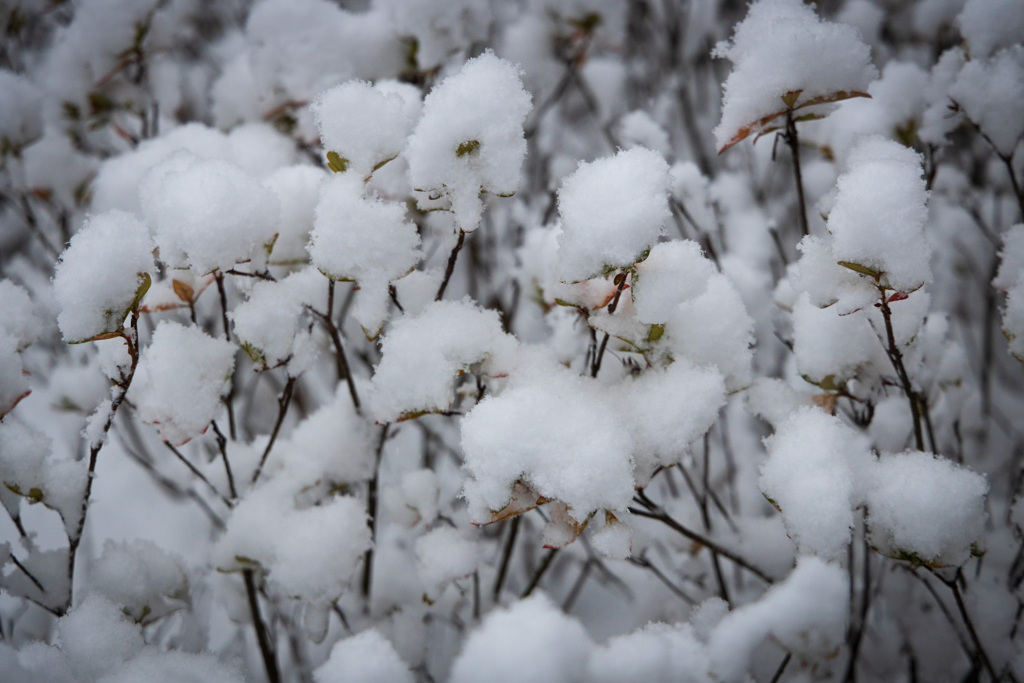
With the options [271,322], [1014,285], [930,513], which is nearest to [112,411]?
[271,322]

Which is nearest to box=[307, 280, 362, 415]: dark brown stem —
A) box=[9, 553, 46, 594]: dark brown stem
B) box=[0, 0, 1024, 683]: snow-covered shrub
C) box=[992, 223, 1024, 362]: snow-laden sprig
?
box=[0, 0, 1024, 683]: snow-covered shrub

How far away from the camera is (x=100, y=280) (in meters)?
0.53

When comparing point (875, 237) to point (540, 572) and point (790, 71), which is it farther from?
point (540, 572)

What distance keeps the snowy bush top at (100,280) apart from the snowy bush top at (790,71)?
0.57 metres

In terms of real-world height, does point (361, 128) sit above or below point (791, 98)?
below

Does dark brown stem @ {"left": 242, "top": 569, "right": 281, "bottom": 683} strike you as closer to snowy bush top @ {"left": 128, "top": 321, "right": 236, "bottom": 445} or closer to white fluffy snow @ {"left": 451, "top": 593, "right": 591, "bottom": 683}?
snowy bush top @ {"left": 128, "top": 321, "right": 236, "bottom": 445}

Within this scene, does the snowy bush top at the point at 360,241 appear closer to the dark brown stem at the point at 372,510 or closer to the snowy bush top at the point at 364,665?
the dark brown stem at the point at 372,510

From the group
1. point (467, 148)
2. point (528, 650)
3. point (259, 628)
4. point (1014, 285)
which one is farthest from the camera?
point (259, 628)

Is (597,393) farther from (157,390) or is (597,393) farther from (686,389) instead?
(157,390)

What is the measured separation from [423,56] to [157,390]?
24.0 inches

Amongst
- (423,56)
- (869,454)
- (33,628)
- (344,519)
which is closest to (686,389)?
(869,454)

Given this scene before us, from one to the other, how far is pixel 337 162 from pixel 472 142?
0.50 feet

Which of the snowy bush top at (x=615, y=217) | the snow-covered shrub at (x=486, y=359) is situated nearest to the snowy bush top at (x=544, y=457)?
the snow-covered shrub at (x=486, y=359)

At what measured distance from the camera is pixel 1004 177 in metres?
1.33
